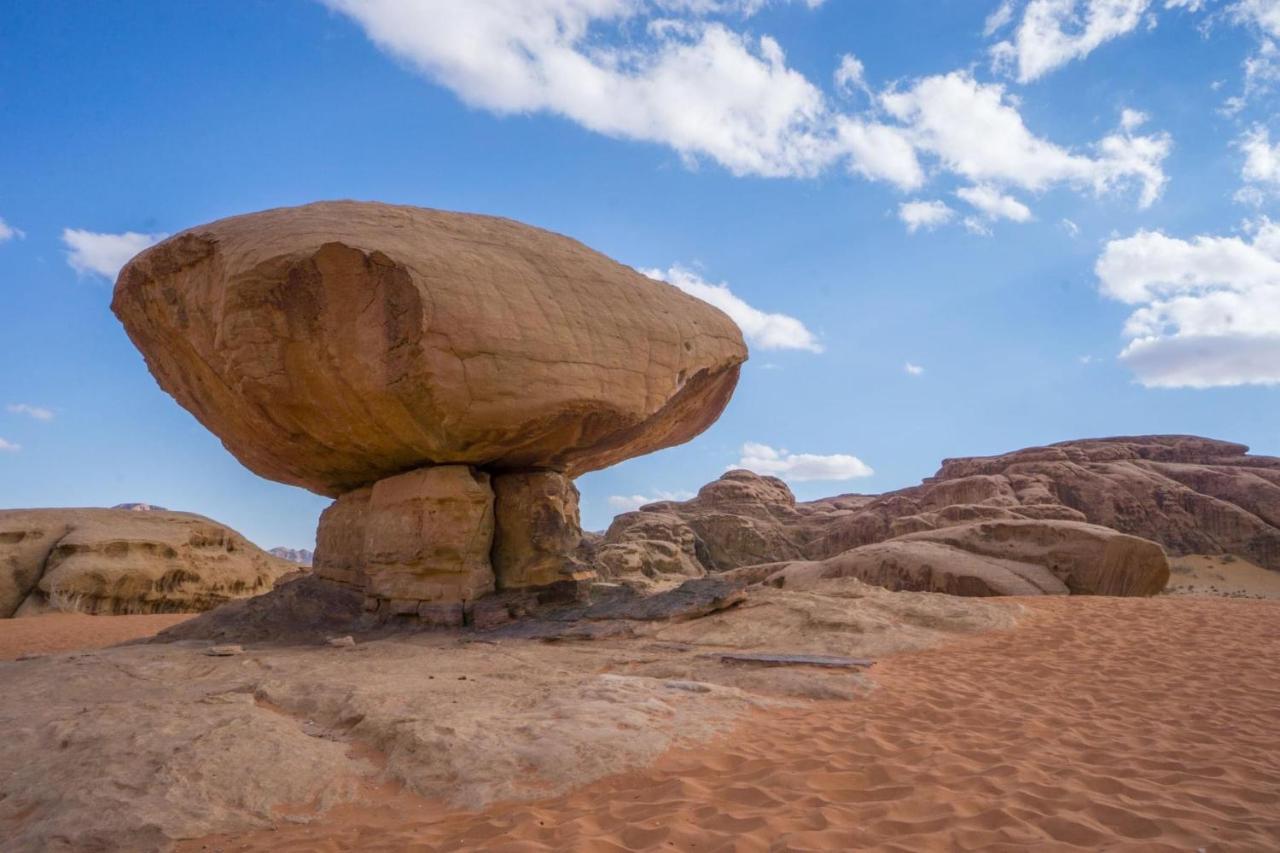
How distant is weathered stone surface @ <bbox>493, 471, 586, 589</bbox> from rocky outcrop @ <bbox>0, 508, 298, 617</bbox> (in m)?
11.9

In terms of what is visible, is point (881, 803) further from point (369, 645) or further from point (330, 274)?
point (330, 274)

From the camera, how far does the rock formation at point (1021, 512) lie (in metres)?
23.0

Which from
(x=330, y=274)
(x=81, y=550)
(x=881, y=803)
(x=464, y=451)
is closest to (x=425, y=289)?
(x=330, y=274)

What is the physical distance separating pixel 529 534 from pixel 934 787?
23.4 feet

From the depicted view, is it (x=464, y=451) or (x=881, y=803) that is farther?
(x=464, y=451)

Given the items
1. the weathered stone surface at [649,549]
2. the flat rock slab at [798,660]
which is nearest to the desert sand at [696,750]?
the flat rock slab at [798,660]

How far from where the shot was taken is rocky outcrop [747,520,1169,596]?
521 inches

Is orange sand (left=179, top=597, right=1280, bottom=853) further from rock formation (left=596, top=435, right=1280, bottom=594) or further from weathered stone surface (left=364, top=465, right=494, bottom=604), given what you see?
rock formation (left=596, top=435, right=1280, bottom=594)

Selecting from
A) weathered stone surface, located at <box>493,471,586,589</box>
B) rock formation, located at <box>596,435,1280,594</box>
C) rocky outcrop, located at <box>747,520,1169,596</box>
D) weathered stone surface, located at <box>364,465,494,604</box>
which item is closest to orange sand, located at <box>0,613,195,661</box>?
weathered stone surface, located at <box>364,465,494,604</box>

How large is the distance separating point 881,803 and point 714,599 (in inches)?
240

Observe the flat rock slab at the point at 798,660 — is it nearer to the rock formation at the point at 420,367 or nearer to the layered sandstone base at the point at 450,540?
the rock formation at the point at 420,367

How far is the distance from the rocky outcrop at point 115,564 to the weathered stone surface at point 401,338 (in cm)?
871

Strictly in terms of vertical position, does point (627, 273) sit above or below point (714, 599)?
above

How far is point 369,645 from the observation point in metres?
8.34
